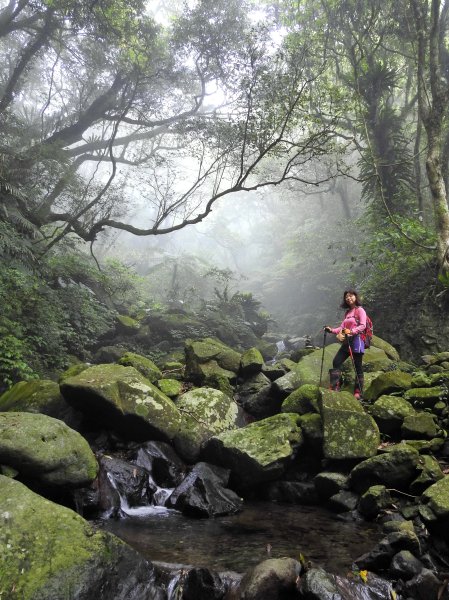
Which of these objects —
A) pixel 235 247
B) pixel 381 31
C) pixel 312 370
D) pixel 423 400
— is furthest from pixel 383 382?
pixel 235 247

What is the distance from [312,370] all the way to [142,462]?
4.45 m

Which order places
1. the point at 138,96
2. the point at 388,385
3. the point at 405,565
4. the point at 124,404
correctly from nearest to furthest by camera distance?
the point at 405,565, the point at 124,404, the point at 388,385, the point at 138,96

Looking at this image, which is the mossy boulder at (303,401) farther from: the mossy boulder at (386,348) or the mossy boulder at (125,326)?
the mossy boulder at (125,326)

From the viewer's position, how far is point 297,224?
41625 millimetres

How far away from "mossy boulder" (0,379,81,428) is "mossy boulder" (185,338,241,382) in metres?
3.02

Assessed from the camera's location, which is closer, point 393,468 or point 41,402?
point 393,468

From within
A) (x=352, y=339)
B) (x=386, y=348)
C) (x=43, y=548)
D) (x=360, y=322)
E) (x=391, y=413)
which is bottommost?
(x=43, y=548)

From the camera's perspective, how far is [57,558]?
10.8ft

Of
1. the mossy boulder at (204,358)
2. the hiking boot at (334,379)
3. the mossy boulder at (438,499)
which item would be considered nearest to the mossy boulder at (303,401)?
the hiking boot at (334,379)

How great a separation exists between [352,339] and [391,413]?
1.92 meters

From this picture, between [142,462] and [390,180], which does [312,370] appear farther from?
[390,180]

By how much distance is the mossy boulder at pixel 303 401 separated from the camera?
7.40 metres

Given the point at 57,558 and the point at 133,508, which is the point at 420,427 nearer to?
the point at 133,508

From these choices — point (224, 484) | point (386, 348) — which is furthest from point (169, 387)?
point (386, 348)
